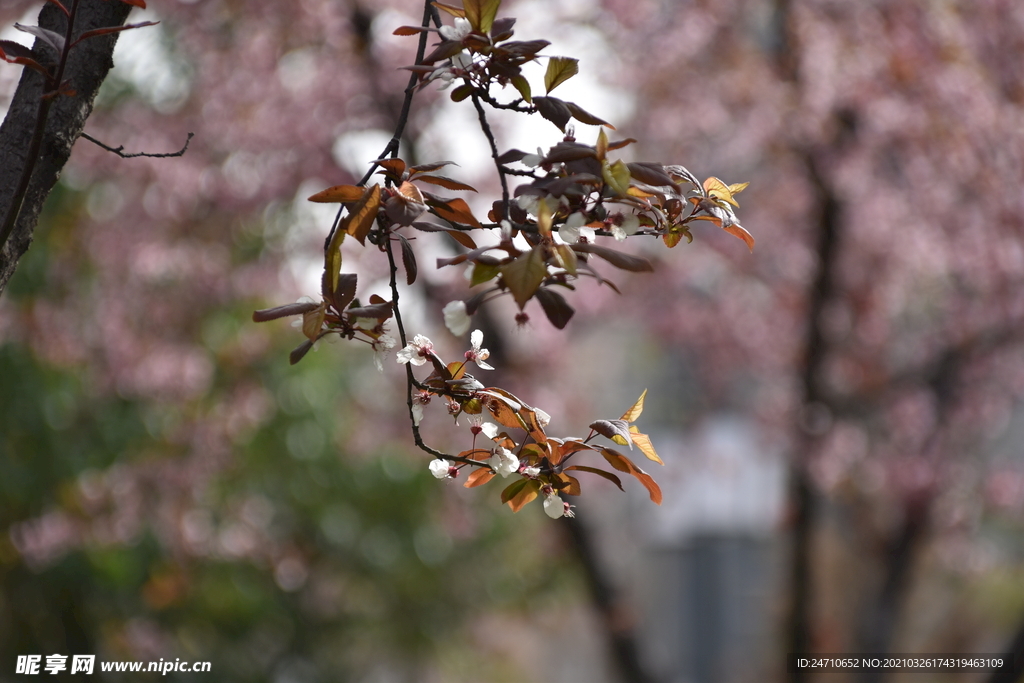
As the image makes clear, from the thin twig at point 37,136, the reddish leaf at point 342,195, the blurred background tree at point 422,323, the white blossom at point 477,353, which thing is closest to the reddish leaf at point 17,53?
the thin twig at point 37,136

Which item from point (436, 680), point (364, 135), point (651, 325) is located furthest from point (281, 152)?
point (436, 680)

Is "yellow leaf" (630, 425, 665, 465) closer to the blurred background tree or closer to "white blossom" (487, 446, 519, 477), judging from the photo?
"white blossom" (487, 446, 519, 477)

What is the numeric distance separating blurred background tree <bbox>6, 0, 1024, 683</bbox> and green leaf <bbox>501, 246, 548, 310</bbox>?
2.90 metres

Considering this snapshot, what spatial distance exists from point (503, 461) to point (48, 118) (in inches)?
27.6

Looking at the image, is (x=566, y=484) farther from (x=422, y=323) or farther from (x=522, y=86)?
(x=422, y=323)

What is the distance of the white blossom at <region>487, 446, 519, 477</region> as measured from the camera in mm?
963

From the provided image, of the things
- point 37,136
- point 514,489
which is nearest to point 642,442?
point 514,489

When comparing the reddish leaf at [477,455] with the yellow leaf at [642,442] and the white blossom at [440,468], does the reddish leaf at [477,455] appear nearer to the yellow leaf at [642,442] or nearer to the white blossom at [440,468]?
the white blossom at [440,468]

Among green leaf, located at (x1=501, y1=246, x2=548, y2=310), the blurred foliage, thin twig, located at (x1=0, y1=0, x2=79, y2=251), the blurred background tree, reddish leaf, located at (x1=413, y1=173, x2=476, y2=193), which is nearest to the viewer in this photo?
green leaf, located at (x1=501, y1=246, x2=548, y2=310)

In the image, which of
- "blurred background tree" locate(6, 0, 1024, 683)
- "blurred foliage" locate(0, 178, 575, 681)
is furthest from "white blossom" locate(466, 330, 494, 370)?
"blurred foliage" locate(0, 178, 575, 681)

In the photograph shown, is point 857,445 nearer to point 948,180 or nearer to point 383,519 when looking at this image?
point 948,180

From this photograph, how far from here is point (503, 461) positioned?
38.3 inches

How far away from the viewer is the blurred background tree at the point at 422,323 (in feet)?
12.9

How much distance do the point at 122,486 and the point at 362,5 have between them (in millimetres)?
2946
